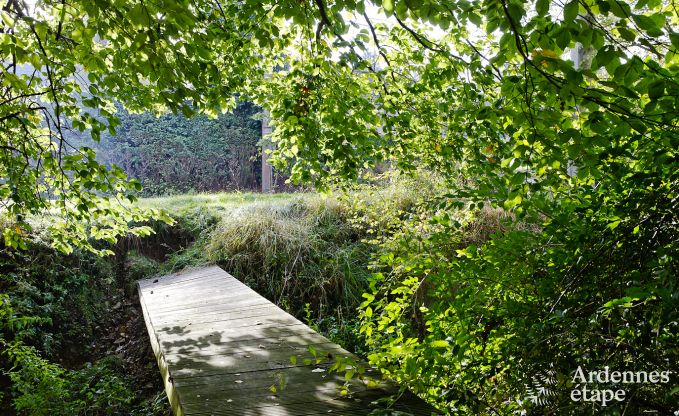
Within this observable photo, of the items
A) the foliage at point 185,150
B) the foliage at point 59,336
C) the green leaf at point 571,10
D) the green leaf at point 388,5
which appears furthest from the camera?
the foliage at point 185,150

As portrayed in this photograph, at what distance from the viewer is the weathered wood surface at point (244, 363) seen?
2.31 meters

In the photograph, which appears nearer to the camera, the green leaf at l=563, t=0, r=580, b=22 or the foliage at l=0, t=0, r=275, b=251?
the green leaf at l=563, t=0, r=580, b=22

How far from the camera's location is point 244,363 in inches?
119

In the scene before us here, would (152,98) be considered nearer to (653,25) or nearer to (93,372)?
(93,372)

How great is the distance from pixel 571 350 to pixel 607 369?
16cm

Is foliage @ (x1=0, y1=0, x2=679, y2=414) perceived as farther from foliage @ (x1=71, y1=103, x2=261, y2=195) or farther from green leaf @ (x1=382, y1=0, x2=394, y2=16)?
foliage @ (x1=71, y1=103, x2=261, y2=195)

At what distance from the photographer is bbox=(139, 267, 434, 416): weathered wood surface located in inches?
91.1

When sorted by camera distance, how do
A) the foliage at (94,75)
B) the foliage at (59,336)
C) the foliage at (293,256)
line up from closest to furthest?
the foliage at (94,75), the foliage at (59,336), the foliage at (293,256)

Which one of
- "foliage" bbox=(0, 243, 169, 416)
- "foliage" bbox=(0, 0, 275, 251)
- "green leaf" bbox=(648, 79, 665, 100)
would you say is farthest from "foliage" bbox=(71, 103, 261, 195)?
"green leaf" bbox=(648, 79, 665, 100)

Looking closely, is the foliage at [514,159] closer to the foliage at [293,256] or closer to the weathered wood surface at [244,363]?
the weathered wood surface at [244,363]

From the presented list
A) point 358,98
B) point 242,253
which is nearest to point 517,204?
point 358,98

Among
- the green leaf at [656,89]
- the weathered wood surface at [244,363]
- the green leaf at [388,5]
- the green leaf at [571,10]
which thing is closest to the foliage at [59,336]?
the weathered wood surface at [244,363]

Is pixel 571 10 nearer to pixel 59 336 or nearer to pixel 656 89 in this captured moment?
pixel 656 89

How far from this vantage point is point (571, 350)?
5.05 ft
